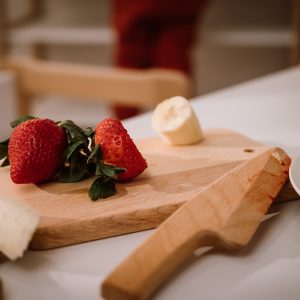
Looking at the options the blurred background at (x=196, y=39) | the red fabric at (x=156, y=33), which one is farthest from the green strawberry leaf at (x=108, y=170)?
the blurred background at (x=196, y=39)

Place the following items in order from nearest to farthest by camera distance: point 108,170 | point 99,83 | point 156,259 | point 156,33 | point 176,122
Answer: point 156,259
point 108,170
point 176,122
point 99,83
point 156,33

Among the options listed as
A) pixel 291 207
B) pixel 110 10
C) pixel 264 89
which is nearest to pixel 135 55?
pixel 110 10

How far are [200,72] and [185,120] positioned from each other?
7.02 ft

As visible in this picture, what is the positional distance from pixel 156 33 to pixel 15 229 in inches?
67.9

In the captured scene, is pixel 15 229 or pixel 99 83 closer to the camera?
pixel 15 229

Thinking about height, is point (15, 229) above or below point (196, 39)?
above

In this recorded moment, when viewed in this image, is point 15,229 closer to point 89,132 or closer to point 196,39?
point 89,132

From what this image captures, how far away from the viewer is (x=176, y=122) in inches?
30.6

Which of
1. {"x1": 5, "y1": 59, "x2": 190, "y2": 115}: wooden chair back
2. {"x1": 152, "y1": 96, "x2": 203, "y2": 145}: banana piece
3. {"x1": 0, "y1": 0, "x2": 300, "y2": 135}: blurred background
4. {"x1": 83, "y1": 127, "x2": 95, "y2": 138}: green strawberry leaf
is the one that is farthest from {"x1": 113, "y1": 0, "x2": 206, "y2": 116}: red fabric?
{"x1": 83, "y1": 127, "x2": 95, "y2": 138}: green strawberry leaf

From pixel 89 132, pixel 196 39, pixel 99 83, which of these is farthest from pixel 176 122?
pixel 196 39

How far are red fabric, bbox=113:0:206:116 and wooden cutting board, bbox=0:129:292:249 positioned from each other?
130cm

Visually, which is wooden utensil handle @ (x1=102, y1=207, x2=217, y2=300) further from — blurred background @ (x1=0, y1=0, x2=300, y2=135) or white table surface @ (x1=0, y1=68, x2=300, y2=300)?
blurred background @ (x1=0, y1=0, x2=300, y2=135)

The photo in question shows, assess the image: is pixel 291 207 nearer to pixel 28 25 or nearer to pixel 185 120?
pixel 185 120

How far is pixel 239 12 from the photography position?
8.57 ft
